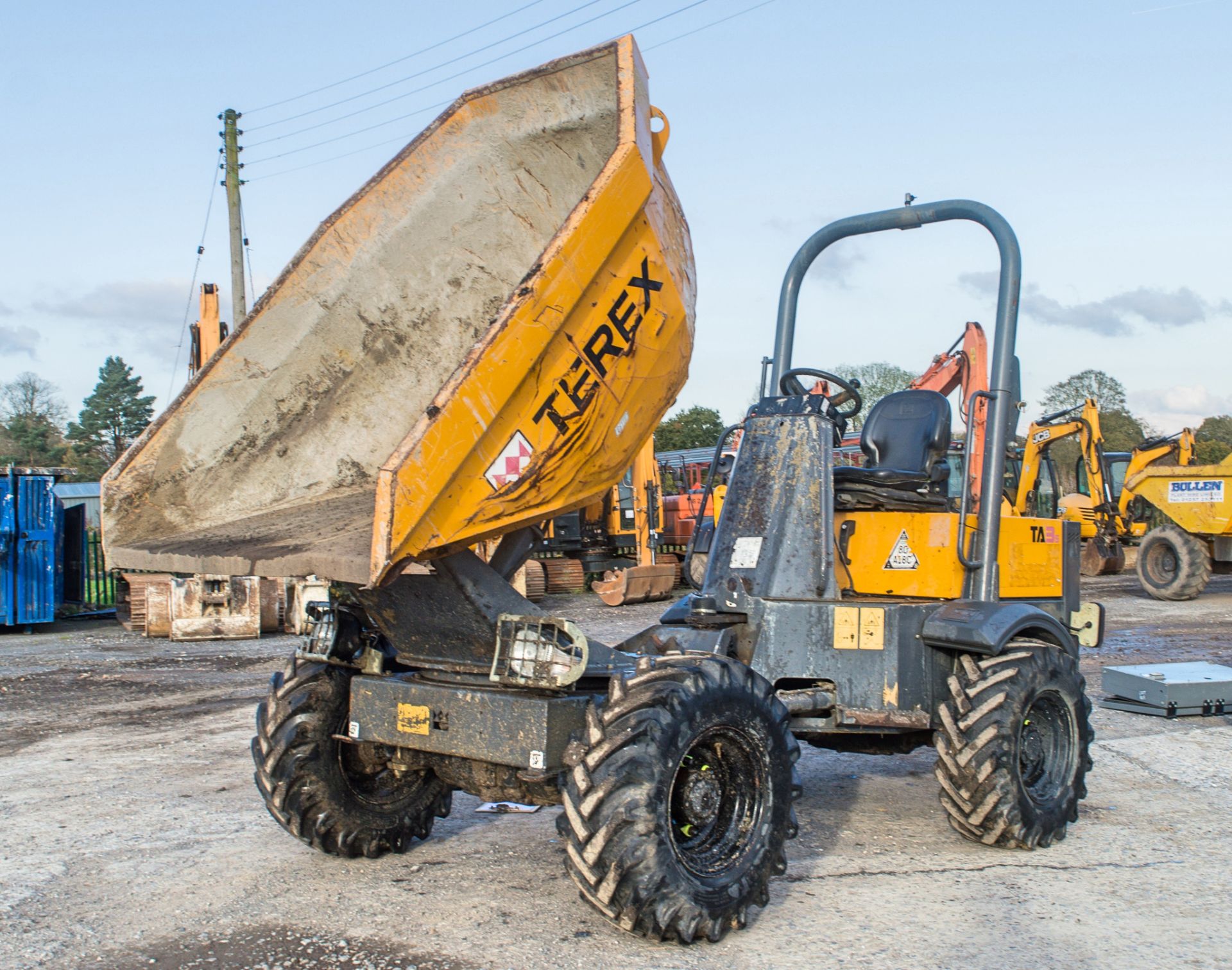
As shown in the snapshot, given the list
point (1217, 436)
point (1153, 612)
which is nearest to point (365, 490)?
point (1153, 612)

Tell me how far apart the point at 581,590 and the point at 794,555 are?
15.8m

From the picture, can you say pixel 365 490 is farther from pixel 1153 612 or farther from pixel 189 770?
pixel 1153 612

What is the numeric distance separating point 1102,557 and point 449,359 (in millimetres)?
19672

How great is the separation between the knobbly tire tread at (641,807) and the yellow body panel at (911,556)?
1683 mm

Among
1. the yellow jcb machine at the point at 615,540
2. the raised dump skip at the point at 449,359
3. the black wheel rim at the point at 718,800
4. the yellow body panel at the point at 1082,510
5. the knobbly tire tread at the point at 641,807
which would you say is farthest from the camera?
the yellow body panel at the point at 1082,510

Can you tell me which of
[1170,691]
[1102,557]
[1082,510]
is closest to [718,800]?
[1170,691]

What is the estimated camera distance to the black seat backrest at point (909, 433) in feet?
19.0

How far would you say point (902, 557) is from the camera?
5426mm

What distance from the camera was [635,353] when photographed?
429cm

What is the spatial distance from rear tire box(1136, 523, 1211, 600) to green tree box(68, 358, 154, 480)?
57868 mm

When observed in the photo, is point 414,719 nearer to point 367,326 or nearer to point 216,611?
point 367,326

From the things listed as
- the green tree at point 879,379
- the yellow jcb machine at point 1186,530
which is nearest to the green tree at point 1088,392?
the green tree at point 879,379

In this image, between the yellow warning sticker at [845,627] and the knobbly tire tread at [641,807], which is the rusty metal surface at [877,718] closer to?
the yellow warning sticker at [845,627]

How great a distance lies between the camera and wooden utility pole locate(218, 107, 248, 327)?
85.5 feet
